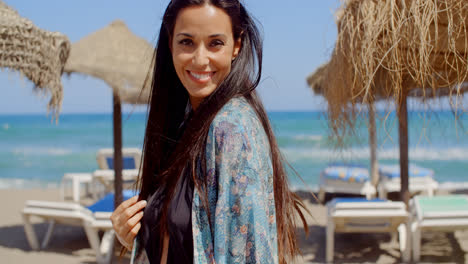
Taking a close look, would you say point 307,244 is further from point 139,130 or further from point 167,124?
point 139,130

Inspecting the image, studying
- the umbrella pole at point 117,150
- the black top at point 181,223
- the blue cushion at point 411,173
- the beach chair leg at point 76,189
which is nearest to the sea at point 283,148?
the blue cushion at point 411,173

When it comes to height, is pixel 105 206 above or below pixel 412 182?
above

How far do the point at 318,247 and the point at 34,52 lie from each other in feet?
12.9

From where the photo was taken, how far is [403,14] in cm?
211

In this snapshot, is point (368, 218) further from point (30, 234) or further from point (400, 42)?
point (30, 234)

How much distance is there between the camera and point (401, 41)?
7.04 ft

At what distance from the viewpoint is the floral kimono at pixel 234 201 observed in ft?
3.39

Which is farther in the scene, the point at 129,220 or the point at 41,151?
the point at 41,151

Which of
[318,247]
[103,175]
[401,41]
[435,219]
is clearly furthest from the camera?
[103,175]

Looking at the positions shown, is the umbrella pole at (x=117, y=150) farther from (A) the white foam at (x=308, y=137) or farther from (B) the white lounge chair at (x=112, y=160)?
(A) the white foam at (x=308, y=137)

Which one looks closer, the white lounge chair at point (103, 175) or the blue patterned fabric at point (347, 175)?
the blue patterned fabric at point (347, 175)

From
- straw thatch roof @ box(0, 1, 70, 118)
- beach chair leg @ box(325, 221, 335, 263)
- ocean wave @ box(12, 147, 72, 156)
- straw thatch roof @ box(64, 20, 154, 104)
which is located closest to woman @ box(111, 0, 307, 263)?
straw thatch roof @ box(0, 1, 70, 118)

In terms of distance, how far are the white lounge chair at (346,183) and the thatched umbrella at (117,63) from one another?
4.09 meters

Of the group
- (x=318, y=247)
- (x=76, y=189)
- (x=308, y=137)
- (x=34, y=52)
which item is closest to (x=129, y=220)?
(x=34, y=52)
